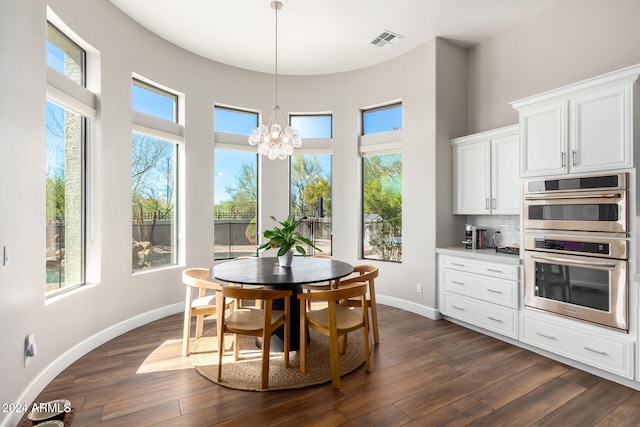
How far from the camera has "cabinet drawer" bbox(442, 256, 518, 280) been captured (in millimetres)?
3492

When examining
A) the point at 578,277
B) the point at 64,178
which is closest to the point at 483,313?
the point at 578,277

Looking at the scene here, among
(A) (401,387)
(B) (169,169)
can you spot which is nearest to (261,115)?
(B) (169,169)

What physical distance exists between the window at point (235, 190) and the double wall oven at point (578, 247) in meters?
3.77

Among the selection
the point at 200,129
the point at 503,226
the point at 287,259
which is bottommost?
the point at 287,259

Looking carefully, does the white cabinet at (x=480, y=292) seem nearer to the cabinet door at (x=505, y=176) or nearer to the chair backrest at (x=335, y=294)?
the cabinet door at (x=505, y=176)

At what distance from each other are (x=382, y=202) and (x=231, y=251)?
2467 millimetres

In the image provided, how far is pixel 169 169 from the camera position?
4590 millimetres

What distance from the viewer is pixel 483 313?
12.3ft

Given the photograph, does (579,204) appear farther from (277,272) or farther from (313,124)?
(313,124)

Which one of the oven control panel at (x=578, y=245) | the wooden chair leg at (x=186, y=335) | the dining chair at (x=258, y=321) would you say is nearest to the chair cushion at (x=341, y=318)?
the dining chair at (x=258, y=321)

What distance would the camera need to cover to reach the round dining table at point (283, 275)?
282cm

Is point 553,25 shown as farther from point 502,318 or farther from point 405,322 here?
point 405,322

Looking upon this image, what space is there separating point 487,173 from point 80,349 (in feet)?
15.4

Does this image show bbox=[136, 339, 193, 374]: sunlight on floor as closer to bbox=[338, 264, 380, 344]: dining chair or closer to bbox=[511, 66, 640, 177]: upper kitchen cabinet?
bbox=[338, 264, 380, 344]: dining chair
